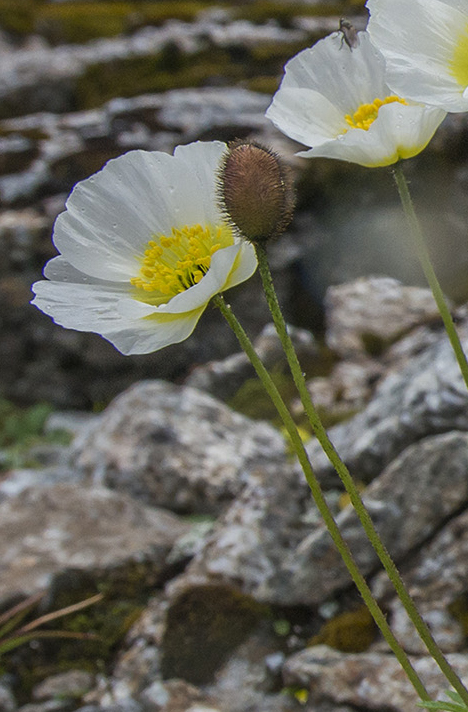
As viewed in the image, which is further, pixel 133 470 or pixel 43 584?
pixel 133 470

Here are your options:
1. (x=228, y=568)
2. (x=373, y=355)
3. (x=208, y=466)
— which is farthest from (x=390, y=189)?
(x=228, y=568)

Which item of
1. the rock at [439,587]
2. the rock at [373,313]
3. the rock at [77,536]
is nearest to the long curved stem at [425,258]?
the rock at [439,587]

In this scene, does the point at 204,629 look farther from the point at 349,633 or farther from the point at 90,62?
the point at 90,62

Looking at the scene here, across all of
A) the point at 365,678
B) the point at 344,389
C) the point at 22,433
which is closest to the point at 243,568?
the point at 365,678

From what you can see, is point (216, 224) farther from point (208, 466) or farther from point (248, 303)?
point (248, 303)

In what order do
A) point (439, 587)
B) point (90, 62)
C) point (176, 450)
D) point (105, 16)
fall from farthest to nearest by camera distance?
point (105, 16)
point (90, 62)
point (176, 450)
point (439, 587)

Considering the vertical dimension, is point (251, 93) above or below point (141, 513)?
above

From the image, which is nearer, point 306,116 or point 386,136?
point 386,136
